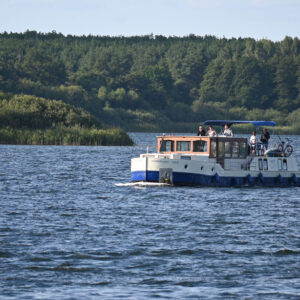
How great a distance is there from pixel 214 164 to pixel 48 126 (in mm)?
57741

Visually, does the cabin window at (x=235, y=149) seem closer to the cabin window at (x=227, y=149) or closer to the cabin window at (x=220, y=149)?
the cabin window at (x=227, y=149)

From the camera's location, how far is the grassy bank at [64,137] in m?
94.9

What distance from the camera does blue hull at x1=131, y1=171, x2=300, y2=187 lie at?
4853cm

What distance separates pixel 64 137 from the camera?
94625 mm

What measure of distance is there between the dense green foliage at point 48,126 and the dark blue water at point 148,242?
4482cm

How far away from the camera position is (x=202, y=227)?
3300 cm

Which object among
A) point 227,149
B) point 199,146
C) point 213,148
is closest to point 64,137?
point 199,146

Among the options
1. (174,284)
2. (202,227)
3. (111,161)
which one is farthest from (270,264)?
(111,161)

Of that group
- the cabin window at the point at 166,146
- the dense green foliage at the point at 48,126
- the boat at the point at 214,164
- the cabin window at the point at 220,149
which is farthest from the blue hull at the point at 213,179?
the dense green foliage at the point at 48,126

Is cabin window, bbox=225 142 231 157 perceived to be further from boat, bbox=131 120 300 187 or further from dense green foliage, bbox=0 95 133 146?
dense green foliage, bbox=0 95 133 146

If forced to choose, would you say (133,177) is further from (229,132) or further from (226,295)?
(226,295)

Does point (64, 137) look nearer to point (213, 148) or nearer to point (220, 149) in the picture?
point (220, 149)

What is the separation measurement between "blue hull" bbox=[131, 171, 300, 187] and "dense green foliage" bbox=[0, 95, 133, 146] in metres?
44.1

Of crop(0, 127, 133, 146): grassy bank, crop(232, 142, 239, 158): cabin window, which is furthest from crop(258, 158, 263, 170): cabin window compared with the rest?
crop(0, 127, 133, 146): grassy bank
